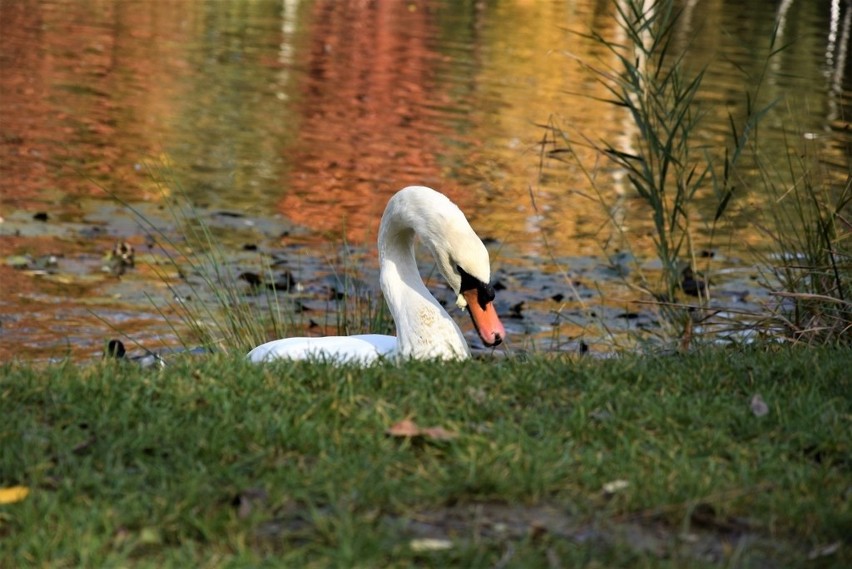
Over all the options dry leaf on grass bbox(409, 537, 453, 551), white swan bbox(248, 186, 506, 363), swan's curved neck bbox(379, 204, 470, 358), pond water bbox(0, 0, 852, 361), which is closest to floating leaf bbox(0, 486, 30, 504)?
dry leaf on grass bbox(409, 537, 453, 551)

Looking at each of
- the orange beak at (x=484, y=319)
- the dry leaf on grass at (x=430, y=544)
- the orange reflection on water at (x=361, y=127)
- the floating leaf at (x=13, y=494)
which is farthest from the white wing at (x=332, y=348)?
the orange reflection on water at (x=361, y=127)

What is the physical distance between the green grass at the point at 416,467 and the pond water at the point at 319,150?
8.34ft

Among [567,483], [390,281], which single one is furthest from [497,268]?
[567,483]

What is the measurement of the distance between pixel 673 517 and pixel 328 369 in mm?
1496

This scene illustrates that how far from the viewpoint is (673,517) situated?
342 cm

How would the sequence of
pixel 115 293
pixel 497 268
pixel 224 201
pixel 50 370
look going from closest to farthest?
pixel 50 370, pixel 115 293, pixel 497 268, pixel 224 201

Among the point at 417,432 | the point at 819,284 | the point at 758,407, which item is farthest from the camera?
the point at 819,284

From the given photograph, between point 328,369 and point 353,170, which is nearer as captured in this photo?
point 328,369

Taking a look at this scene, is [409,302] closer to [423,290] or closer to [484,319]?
[423,290]

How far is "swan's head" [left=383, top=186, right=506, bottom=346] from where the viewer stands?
17.8 ft

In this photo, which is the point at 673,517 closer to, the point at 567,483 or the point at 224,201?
the point at 567,483

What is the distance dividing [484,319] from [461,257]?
0.97ft

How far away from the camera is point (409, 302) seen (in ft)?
18.8

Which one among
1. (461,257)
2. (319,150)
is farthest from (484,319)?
(319,150)
